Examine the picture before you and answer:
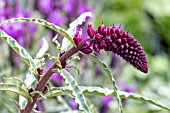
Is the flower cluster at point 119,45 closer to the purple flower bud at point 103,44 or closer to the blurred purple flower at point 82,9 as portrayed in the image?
the purple flower bud at point 103,44

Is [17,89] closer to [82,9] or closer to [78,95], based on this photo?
[78,95]

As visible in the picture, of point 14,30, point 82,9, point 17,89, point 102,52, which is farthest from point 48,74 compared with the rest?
point 102,52

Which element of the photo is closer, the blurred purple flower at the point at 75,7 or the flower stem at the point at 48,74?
the flower stem at the point at 48,74

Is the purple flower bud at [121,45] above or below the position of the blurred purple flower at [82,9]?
below

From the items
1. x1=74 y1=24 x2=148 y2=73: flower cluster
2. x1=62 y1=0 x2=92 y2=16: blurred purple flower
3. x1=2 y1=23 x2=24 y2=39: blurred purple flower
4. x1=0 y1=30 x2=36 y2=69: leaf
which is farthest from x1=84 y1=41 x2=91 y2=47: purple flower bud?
x1=62 y1=0 x2=92 y2=16: blurred purple flower

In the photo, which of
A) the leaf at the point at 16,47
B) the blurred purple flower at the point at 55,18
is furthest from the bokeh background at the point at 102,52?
the leaf at the point at 16,47

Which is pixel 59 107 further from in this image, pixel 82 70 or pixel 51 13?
pixel 51 13
